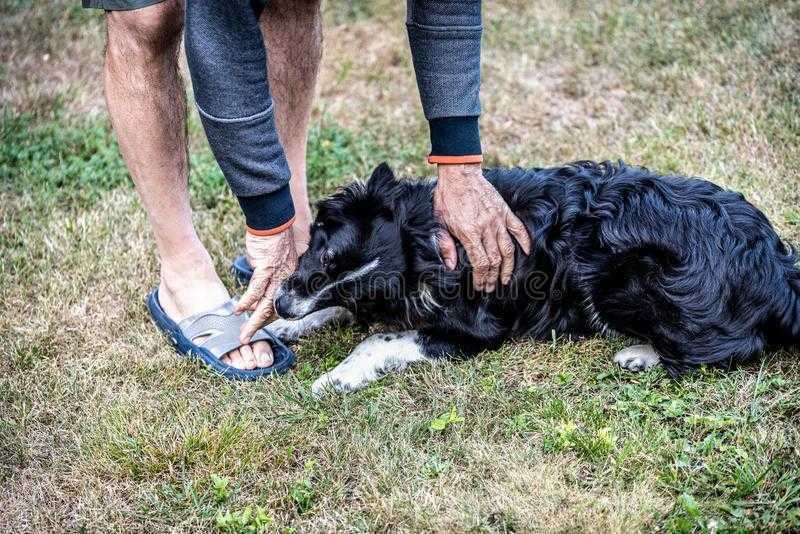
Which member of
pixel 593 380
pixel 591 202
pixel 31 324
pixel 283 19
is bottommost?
pixel 593 380

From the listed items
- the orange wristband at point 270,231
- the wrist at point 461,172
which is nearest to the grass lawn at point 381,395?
the orange wristband at point 270,231

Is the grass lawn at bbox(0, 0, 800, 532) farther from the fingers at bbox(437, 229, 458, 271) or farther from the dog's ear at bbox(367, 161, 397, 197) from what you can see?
the dog's ear at bbox(367, 161, 397, 197)

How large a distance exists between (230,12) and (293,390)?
1.40 m

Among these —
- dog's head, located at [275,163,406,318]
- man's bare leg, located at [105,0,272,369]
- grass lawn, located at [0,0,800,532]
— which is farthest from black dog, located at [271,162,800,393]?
man's bare leg, located at [105,0,272,369]

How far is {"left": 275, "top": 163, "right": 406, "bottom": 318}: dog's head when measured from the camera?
Result: 2.95m

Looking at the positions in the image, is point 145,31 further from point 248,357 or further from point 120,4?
point 248,357

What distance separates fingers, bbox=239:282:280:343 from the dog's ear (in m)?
0.55

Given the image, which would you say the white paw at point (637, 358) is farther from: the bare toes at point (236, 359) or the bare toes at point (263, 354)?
the bare toes at point (236, 359)

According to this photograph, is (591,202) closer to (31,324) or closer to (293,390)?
(293,390)

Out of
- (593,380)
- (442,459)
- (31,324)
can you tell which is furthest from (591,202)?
(31,324)

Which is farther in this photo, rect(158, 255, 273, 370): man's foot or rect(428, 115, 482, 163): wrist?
rect(158, 255, 273, 370): man's foot

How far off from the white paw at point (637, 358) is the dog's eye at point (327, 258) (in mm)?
1173

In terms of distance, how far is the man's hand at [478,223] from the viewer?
109 inches

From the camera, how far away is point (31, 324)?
335cm
